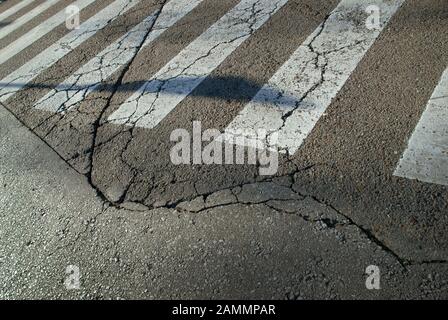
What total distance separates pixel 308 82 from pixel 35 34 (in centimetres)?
599

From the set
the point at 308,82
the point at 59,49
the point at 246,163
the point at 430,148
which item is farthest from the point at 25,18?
the point at 430,148

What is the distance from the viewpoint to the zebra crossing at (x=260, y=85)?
10.3 feet

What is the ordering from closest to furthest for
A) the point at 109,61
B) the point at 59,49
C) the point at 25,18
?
1. the point at 109,61
2. the point at 59,49
3. the point at 25,18

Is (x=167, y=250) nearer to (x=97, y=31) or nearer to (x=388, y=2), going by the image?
(x=388, y=2)

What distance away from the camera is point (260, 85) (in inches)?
154

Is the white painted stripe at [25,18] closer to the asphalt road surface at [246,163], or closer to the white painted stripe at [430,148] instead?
the asphalt road surface at [246,163]

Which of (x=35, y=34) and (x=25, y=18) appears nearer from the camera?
(x=35, y=34)

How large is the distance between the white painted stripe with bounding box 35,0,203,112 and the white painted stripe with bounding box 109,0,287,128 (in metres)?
0.84

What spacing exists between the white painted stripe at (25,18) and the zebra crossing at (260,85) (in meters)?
2.45

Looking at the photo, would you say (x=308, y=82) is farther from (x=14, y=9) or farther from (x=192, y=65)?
(x=14, y=9)

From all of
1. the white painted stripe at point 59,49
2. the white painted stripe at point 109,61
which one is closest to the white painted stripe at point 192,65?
the white painted stripe at point 109,61

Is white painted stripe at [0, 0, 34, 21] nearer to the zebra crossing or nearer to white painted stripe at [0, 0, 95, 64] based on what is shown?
white painted stripe at [0, 0, 95, 64]
